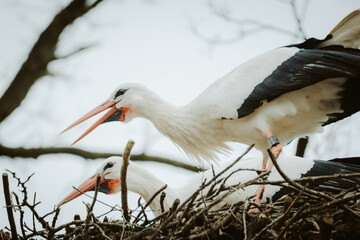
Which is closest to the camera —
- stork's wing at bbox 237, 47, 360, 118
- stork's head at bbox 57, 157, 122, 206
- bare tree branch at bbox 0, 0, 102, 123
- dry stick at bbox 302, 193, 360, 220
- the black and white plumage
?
dry stick at bbox 302, 193, 360, 220

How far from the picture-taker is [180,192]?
4777 millimetres

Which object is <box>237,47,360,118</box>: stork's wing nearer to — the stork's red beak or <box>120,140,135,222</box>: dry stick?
the stork's red beak

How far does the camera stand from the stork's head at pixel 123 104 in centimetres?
494

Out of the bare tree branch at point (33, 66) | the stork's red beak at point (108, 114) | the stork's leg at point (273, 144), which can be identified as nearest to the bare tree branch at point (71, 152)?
the bare tree branch at point (33, 66)

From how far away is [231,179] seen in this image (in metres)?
4.65

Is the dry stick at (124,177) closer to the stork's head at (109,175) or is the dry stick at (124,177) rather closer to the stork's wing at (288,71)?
the stork's wing at (288,71)

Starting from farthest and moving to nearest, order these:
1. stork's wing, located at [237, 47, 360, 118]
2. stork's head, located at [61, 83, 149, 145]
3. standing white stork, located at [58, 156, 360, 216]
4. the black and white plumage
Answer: stork's head, located at [61, 83, 149, 145] → standing white stork, located at [58, 156, 360, 216] → the black and white plumage → stork's wing, located at [237, 47, 360, 118]

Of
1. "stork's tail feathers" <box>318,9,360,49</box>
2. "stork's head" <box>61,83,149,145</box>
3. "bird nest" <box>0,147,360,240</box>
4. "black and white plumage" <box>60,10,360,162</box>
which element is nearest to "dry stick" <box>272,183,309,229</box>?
"bird nest" <box>0,147,360,240</box>

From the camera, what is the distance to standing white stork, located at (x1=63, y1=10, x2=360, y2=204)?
4.18 metres

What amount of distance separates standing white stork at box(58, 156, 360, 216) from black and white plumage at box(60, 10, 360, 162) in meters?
0.28

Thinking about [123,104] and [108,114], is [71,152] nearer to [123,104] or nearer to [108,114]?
[108,114]

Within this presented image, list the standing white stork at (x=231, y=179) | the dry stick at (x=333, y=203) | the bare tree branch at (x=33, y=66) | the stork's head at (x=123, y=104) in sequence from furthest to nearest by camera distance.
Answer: the bare tree branch at (x=33, y=66) → the stork's head at (x=123, y=104) → the standing white stork at (x=231, y=179) → the dry stick at (x=333, y=203)

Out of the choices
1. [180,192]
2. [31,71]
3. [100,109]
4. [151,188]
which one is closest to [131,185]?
[151,188]

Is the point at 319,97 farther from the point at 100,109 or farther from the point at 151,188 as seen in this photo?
the point at 100,109
